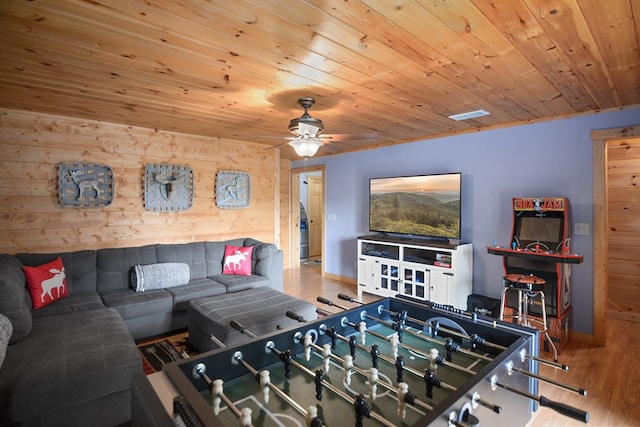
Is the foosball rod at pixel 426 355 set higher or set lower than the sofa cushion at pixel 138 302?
higher

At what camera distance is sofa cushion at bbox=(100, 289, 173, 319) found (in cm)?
314

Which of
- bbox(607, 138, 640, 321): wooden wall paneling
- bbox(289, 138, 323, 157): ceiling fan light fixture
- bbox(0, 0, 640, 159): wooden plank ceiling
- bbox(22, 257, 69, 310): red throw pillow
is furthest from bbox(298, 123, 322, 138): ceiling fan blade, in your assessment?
bbox(607, 138, 640, 321): wooden wall paneling

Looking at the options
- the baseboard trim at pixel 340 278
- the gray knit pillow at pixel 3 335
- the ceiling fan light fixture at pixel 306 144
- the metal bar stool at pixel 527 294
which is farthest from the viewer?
the baseboard trim at pixel 340 278

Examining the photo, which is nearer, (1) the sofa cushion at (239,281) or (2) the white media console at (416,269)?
(1) the sofa cushion at (239,281)

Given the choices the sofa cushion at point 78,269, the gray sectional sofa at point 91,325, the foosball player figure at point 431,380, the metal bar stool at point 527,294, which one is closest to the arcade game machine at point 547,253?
the metal bar stool at point 527,294

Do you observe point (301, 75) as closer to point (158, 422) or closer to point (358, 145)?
point (158, 422)

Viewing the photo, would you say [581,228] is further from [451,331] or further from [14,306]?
[14,306]

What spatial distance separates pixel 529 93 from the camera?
2.77 metres

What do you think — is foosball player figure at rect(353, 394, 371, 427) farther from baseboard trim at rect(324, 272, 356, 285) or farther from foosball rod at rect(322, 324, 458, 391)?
baseboard trim at rect(324, 272, 356, 285)

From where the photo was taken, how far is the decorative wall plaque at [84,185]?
3564 millimetres

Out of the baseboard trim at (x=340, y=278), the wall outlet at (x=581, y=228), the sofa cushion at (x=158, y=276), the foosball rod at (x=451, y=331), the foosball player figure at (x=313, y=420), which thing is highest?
the wall outlet at (x=581, y=228)

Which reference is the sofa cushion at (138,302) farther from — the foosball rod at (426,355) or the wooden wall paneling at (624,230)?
the wooden wall paneling at (624,230)

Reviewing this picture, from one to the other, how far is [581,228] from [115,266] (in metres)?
4.89

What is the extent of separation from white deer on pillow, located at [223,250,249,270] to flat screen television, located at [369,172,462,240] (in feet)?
6.76
